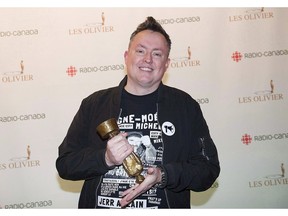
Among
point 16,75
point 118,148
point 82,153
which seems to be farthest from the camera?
point 16,75

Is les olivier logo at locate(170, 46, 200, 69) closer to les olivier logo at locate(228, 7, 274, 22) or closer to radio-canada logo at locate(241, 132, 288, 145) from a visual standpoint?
les olivier logo at locate(228, 7, 274, 22)

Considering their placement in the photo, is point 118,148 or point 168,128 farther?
point 168,128

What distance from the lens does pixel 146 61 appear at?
4.25 feet

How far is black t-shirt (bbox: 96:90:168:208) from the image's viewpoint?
1202mm

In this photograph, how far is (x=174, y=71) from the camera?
7.10ft

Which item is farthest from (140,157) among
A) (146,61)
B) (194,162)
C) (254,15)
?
(254,15)

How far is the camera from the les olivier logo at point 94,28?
209 centimetres

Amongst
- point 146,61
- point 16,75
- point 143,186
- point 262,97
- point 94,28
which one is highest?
point 94,28

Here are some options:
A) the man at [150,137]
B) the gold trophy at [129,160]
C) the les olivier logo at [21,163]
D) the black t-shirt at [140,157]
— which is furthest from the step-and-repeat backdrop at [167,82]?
the gold trophy at [129,160]

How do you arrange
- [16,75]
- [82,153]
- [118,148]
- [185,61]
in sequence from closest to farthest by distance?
[118,148] → [82,153] → [16,75] → [185,61]

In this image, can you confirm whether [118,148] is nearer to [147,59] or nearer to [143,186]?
[143,186]

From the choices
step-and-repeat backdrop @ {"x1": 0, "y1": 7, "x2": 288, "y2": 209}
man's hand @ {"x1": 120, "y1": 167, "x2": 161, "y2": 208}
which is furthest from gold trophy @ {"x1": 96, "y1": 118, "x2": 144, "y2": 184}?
step-and-repeat backdrop @ {"x1": 0, "y1": 7, "x2": 288, "y2": 209}

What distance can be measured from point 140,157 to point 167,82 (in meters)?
1.01

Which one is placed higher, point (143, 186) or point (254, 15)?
point (254, 15)
